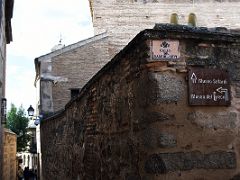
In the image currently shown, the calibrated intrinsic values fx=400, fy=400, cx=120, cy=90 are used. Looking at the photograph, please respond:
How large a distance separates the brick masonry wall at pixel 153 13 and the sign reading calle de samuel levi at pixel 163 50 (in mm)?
19287

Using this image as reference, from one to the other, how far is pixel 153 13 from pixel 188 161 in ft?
69.0

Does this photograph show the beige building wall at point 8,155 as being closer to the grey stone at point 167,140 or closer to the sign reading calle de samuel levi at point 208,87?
the grey stone at point 167,140

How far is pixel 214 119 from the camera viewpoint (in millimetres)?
4262

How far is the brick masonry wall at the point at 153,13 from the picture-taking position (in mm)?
23641

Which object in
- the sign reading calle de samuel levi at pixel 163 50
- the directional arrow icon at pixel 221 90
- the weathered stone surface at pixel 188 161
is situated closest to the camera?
the weathered stone surface at pixel 188 161

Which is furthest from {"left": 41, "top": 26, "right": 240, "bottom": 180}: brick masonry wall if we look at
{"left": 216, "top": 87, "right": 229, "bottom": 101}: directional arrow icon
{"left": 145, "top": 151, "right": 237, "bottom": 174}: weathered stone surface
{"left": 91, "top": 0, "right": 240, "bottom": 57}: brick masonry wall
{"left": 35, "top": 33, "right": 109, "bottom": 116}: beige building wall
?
{"left": 91, "top": 0, "right": 240, "bottom": 57}: brick masonry wall

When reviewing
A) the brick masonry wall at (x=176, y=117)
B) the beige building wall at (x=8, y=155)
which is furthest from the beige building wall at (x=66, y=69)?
the brick masonry wall at (x=176, y=117)

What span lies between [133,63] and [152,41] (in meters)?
0.50

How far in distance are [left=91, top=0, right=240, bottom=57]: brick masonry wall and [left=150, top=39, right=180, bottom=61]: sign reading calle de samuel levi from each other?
19.3 metres

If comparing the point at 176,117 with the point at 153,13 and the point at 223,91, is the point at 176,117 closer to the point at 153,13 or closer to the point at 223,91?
the point at 223,91

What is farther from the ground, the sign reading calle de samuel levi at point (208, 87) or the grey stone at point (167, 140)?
the sign reading calle de samuel levi at point (208, 87)

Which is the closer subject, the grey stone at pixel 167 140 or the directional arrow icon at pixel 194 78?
the grey stone at pixel 167 140

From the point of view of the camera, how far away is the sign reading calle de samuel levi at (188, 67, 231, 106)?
4.17 m

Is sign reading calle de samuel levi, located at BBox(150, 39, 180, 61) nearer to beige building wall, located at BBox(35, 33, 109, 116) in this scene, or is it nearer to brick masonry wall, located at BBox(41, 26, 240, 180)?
brick masonry wall, located at BBox(41, 26, 240, 180)
